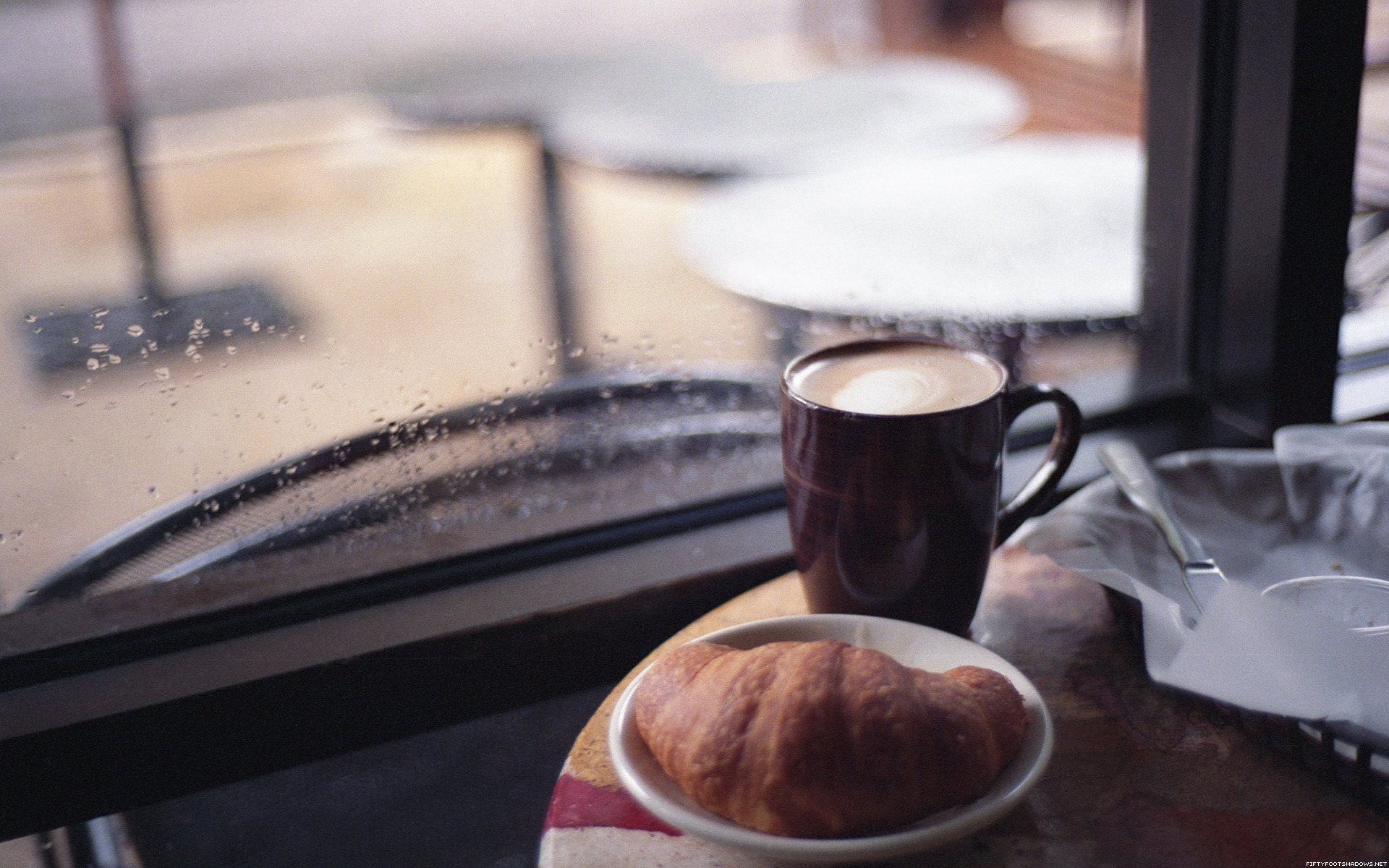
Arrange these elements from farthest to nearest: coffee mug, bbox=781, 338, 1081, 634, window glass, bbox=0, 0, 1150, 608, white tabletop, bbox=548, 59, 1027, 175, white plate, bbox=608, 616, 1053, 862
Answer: white tabletop, bbox=548, 59, 1027, 175, window glass, bbox=0, 0, 1150, 608, coffee mug, bbox=781, 338, 1081, 634, white plate, bbox=608, 616, 1053, 862

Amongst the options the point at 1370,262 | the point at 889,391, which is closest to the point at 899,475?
the point at 889,391

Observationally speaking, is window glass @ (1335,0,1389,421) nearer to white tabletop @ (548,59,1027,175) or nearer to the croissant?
white tabletop @ (548,59,1027,175)

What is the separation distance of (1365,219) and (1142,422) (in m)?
0.41

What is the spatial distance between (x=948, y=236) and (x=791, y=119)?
49 cm

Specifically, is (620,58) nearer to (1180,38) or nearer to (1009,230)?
(1009,230)

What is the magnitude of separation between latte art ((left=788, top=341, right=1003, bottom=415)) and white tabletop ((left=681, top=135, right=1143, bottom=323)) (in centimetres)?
24

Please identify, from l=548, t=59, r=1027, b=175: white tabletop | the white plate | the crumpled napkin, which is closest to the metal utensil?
the crumpled napkin

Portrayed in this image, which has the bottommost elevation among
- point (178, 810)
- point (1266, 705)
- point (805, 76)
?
point (178, 810)

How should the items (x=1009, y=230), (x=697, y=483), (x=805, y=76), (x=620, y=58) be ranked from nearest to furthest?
(x=697, y=483), (x=1009, y=230), (x=805, y=76), (x=620, y=58)

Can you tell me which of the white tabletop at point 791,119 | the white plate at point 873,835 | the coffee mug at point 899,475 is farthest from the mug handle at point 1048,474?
the white tabletop at point 791,119

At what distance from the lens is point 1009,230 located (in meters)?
0.97

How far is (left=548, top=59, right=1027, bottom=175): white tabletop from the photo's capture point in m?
1.24

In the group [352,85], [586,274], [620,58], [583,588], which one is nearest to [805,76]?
[620,58]

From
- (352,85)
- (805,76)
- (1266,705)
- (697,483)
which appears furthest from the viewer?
(805,76)
